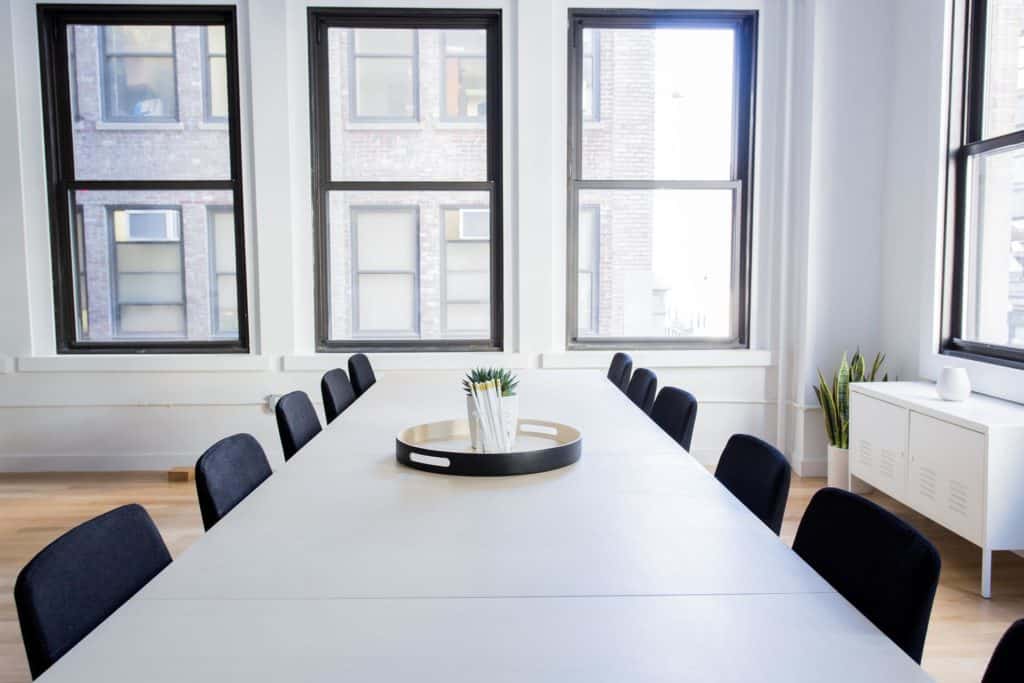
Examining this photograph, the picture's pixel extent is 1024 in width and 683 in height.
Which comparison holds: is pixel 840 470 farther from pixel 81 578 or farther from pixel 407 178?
pixel 81 578

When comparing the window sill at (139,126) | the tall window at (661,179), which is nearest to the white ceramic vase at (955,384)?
the tall window at (661,179)

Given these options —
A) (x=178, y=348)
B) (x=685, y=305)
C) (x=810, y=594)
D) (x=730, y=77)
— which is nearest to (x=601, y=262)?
(x=685, y=305)

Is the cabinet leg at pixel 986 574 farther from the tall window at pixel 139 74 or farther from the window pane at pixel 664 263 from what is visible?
the tall window at pixel 139 74

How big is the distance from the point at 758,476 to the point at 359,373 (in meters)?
2.40

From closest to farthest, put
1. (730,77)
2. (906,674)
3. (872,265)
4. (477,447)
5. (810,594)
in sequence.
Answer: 1. (906,674)
2. (810,594)
3. (477,447)
4. (872,265)
5. (730,77)

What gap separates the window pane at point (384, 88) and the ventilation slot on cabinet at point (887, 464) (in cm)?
343

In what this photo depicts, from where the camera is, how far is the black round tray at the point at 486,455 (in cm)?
193

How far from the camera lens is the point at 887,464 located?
3535 millimetres

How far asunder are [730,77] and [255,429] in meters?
3.87

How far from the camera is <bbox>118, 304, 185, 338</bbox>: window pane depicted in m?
4.84

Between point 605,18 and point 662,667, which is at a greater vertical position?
point 605,18

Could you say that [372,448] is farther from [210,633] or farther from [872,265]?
[872,265]

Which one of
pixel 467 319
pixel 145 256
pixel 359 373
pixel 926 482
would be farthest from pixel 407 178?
pixel 926 482

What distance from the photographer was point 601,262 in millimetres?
4855
